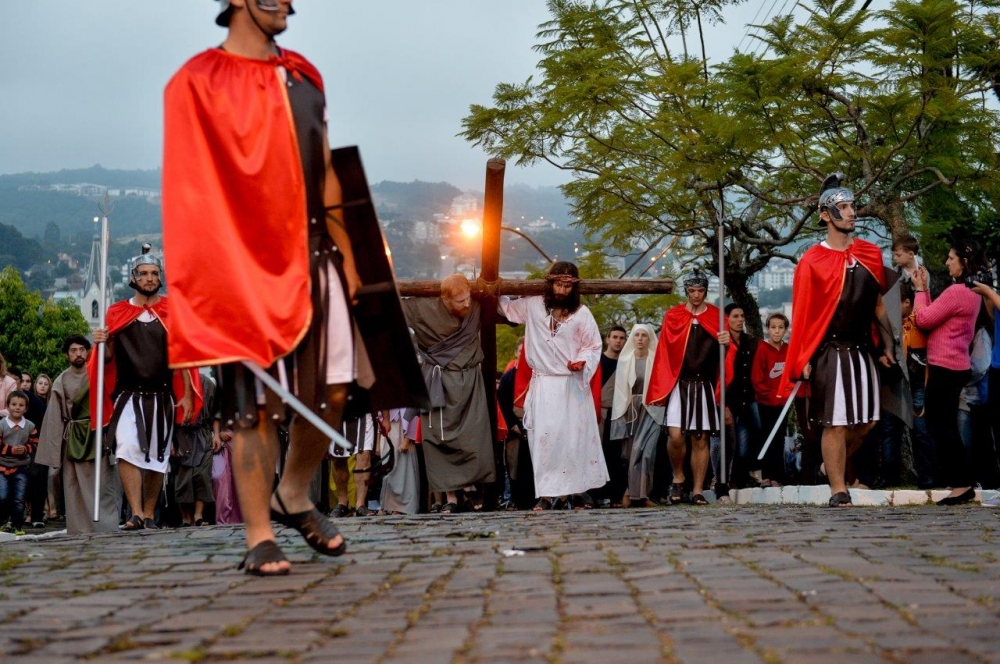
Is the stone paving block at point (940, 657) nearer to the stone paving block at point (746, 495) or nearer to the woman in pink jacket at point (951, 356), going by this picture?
the woman in pink jacket at point (951, 356)

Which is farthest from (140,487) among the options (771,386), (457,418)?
(771,386)

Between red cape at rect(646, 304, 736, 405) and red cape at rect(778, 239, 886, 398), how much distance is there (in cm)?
404

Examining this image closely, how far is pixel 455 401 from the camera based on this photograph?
13906mm

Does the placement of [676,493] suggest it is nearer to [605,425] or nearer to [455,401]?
[605,425]

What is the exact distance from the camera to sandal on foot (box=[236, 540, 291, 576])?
6055 mm

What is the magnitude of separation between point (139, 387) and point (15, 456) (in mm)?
5874

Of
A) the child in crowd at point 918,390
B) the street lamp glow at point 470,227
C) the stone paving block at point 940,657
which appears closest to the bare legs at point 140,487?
the child in crowd at point 918,390

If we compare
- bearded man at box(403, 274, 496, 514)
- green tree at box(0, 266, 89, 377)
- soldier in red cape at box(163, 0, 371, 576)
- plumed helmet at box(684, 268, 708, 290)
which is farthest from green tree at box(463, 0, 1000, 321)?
green tree at box(0, 266, 89, 377)

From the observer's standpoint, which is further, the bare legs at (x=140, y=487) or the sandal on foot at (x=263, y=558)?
the bare legs at (x=140, y=487)

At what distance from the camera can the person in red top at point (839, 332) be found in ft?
34.7

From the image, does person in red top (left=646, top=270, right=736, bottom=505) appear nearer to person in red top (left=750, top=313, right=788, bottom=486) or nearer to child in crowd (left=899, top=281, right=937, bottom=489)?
person in red top (left=750, top=313, right=788, bottom=486)

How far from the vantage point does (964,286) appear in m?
11.9

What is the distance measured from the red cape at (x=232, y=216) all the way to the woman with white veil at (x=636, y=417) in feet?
31.7

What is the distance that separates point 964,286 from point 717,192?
780cm
